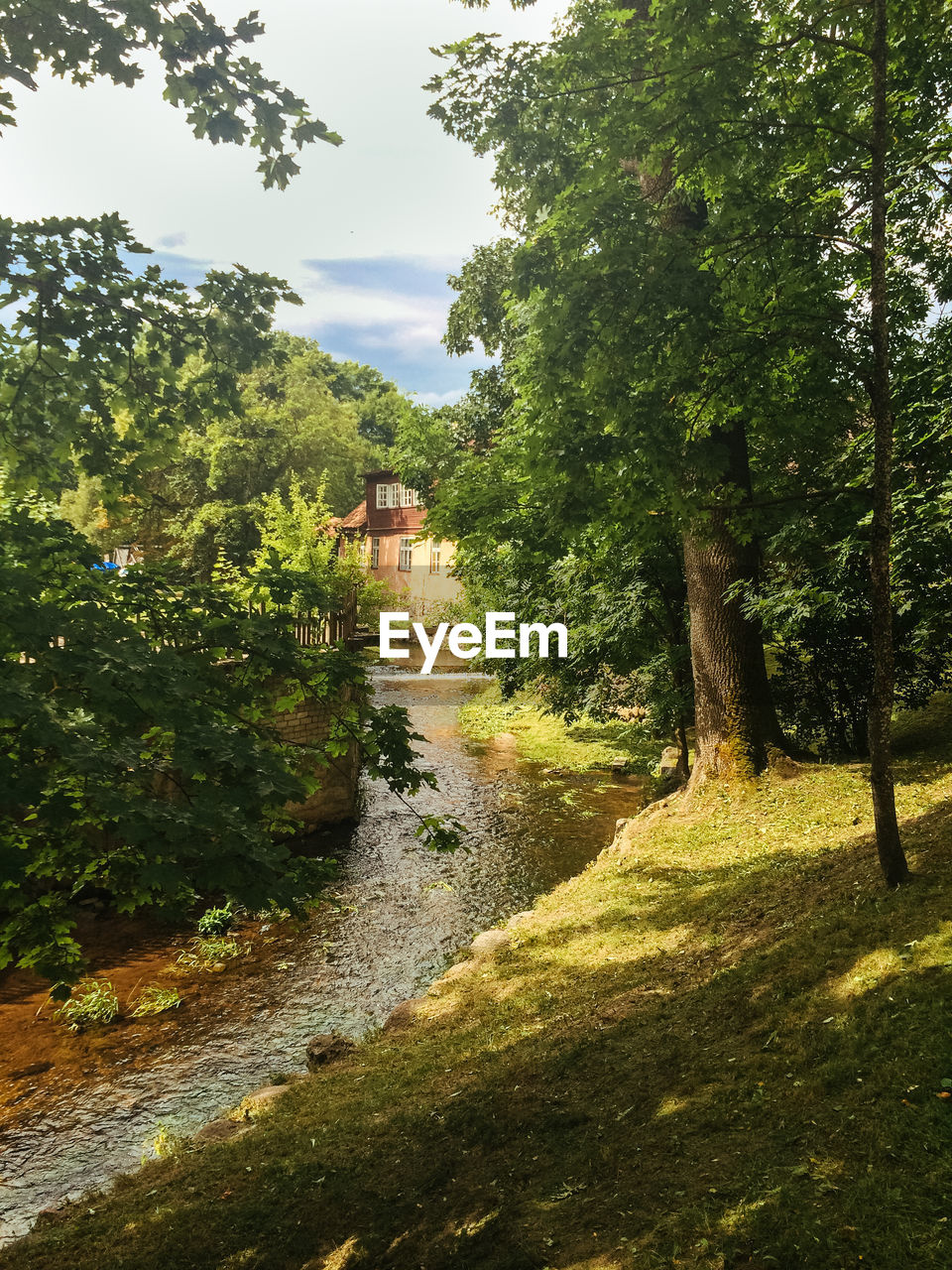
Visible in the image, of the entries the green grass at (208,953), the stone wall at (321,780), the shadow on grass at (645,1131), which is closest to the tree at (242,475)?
the stone wall at (321,780)

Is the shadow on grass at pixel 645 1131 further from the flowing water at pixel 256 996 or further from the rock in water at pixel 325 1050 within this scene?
the flowing water at pixel 256 996

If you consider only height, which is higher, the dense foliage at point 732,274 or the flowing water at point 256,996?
the dense foliage at point 732,274

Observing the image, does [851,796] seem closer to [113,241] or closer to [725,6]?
[725,6]

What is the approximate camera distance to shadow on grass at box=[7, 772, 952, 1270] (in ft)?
11.1

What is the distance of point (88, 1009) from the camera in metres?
9.41

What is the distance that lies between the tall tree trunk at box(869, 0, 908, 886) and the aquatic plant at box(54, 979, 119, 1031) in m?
8.61

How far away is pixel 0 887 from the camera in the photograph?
383 cm

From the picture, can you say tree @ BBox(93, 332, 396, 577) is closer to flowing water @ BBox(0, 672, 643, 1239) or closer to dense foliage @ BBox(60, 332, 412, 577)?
dense foliage @ BBox(60, 332, 412, 577)

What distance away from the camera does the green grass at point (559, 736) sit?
20.0 meters

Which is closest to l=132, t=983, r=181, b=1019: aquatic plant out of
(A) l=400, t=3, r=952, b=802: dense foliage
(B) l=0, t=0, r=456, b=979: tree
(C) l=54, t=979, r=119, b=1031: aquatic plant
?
(C) l=54, t=979, r=119, b=1031: aquatic plant

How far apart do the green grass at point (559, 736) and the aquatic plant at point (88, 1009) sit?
10360 millimetres

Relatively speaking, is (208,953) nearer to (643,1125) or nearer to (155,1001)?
(155,1001)

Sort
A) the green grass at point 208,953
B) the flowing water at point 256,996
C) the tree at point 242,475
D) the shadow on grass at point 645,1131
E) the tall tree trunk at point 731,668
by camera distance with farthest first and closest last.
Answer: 1. the tree at point 242,475
2. the tall tree trunk at point 731,668
3. the green grass at point 208,953
4. the flowing water at point 256,996
5. the shadow on grass at point 645,1131

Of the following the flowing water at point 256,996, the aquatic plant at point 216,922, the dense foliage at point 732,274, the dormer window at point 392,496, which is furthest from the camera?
the dormer window at point 392,496
